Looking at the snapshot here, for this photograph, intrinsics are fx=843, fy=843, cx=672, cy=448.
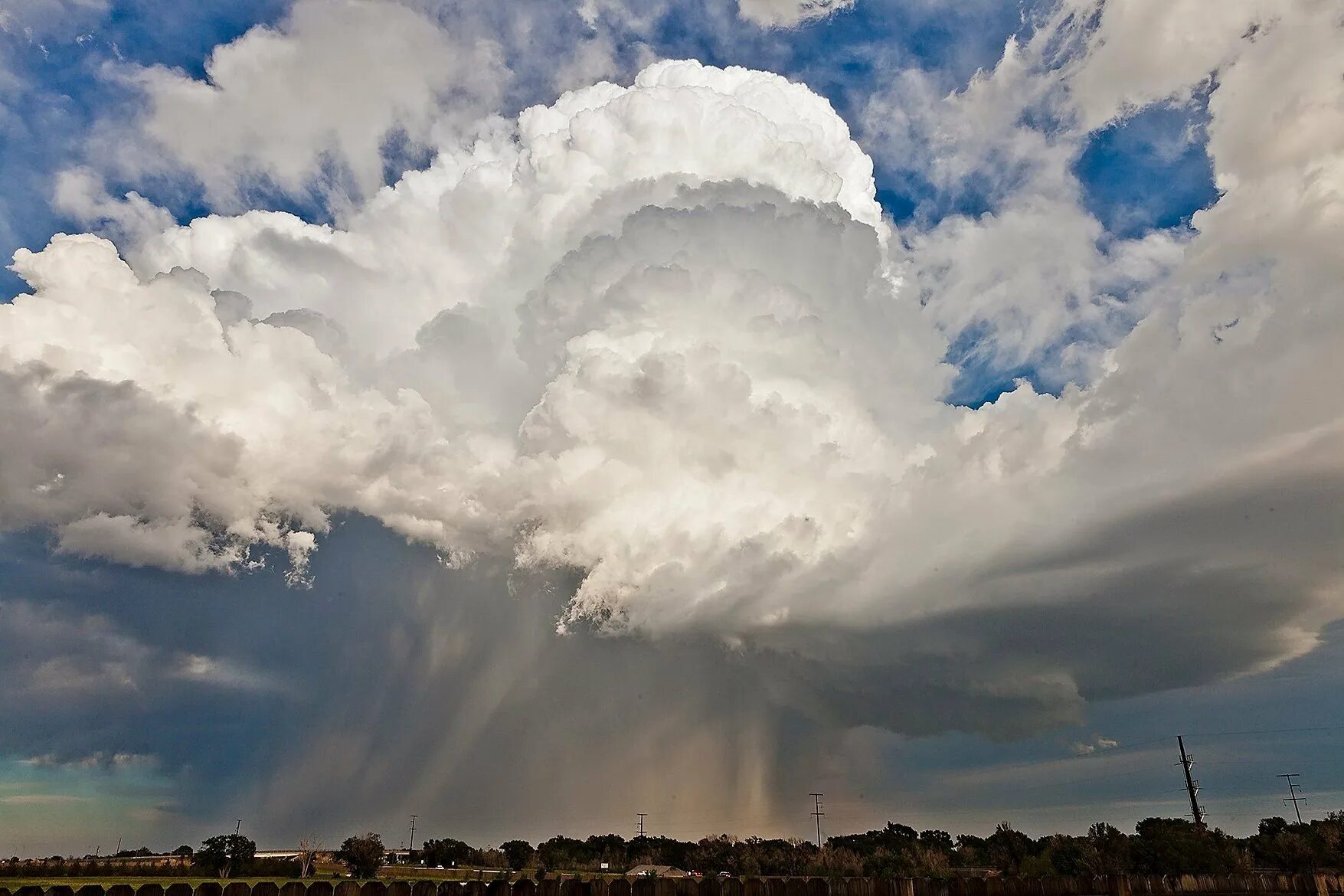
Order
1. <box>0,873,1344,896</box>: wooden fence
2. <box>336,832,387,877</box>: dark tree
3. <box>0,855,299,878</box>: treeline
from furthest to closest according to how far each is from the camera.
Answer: <box>336,832,387,877</box>: dark tree
<box>0,855,299,878</box>: treeline
<box>0,873,1344,896</box>: wooden fence

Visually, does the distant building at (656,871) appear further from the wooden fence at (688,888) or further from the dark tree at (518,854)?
the wooden fence at (688,888)

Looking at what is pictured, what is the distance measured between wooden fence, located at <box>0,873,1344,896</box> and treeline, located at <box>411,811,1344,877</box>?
57.9 m

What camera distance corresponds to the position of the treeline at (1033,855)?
106062mm

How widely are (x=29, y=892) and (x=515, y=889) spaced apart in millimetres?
6139

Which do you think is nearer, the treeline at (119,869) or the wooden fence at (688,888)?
the wooden fence at (688,888)

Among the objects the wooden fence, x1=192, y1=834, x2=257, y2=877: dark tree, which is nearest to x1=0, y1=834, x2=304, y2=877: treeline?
x1=192, y1=834, x2=257, y2=877: dark tree

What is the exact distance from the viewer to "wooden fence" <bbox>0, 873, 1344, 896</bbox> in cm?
1081

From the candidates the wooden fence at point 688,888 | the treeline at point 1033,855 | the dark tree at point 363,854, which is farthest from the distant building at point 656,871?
the wooden fence at point 688,888

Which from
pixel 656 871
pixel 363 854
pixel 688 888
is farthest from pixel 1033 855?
pixel 688 888

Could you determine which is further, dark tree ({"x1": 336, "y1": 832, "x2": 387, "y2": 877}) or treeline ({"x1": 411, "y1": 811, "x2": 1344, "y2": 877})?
dark tree ({"x1": 336, "y1": 832, "x2": 387, "y2": 877})

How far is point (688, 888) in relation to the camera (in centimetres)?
1376

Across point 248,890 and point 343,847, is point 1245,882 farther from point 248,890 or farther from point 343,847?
point 343,847

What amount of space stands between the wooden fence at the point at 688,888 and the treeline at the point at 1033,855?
57.9 meters

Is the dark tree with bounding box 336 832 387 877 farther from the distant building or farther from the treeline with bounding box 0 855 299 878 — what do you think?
the distant building
